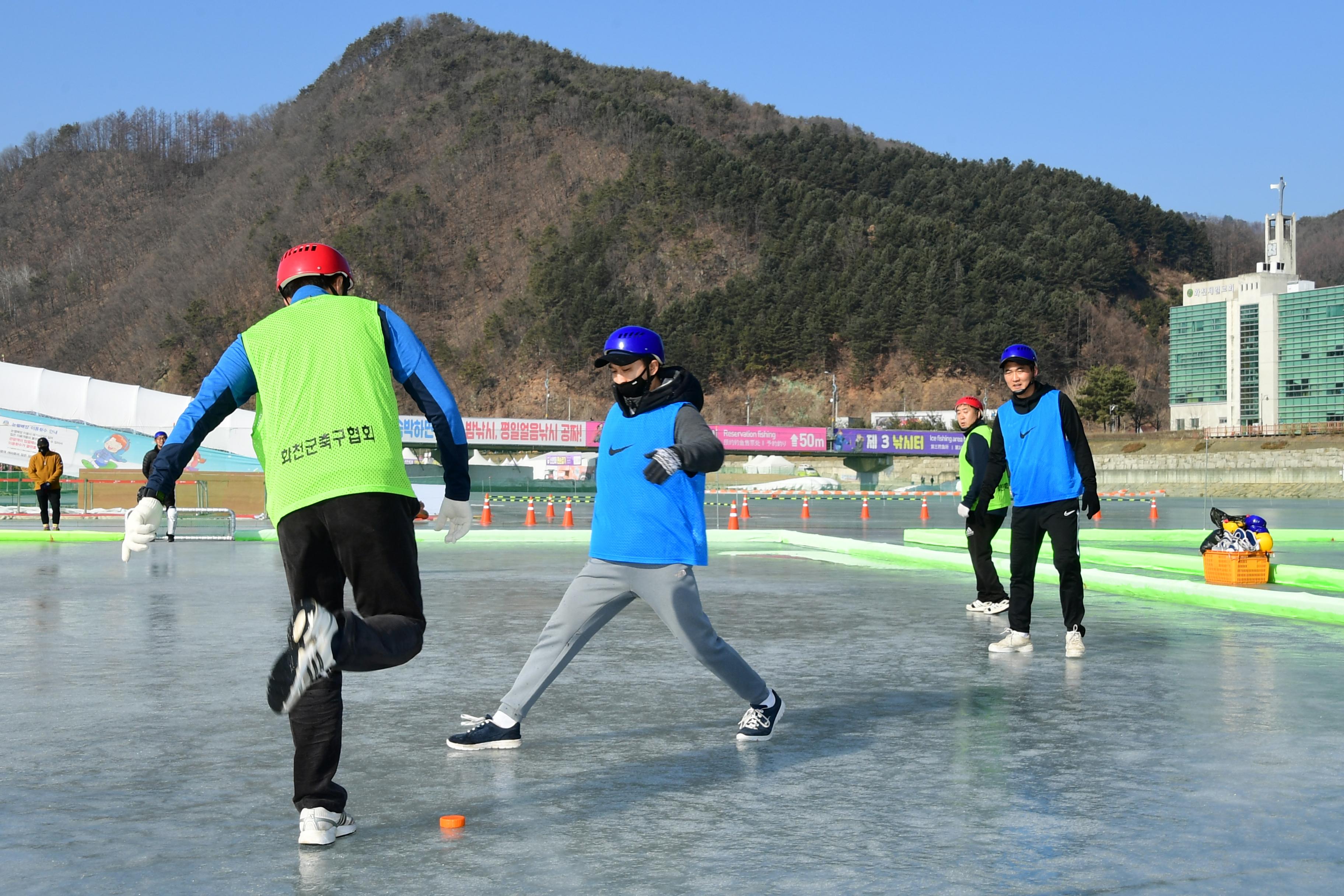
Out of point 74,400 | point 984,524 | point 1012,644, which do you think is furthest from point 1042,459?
point 74,400

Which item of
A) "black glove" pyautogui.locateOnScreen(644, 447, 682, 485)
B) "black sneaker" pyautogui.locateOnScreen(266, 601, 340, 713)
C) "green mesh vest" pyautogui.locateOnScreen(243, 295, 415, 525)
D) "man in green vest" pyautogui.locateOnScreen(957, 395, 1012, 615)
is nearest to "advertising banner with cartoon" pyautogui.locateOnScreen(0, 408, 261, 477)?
"man in green vest" pyautogui.locateOnScreen(957, 395, 1012, 615)

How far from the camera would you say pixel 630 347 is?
5.49 meters

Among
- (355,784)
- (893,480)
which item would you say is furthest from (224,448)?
(893,480)

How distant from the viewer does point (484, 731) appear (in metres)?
5.60

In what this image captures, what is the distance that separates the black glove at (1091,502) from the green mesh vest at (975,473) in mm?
2149

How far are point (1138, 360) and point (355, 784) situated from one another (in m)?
170

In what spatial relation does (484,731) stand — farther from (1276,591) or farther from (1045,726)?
(1276,591)

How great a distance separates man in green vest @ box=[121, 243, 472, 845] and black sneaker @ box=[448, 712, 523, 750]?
51.6 inches

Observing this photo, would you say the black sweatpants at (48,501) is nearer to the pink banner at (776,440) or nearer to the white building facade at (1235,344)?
the pink banner at (776,440)

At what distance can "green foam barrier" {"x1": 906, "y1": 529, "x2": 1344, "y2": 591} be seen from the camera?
1279cm

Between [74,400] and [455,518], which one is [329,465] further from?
[74,400]

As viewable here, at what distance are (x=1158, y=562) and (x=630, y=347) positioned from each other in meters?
11.6

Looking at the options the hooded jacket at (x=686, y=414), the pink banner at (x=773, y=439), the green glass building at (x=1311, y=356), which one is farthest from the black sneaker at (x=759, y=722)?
the green glass building at (x=1311, y=356)

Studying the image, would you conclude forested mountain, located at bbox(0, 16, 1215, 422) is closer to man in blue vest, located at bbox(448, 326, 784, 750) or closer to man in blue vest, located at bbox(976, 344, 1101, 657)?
man in blue vest, located at bbox(976, 344, 1101, 657)
